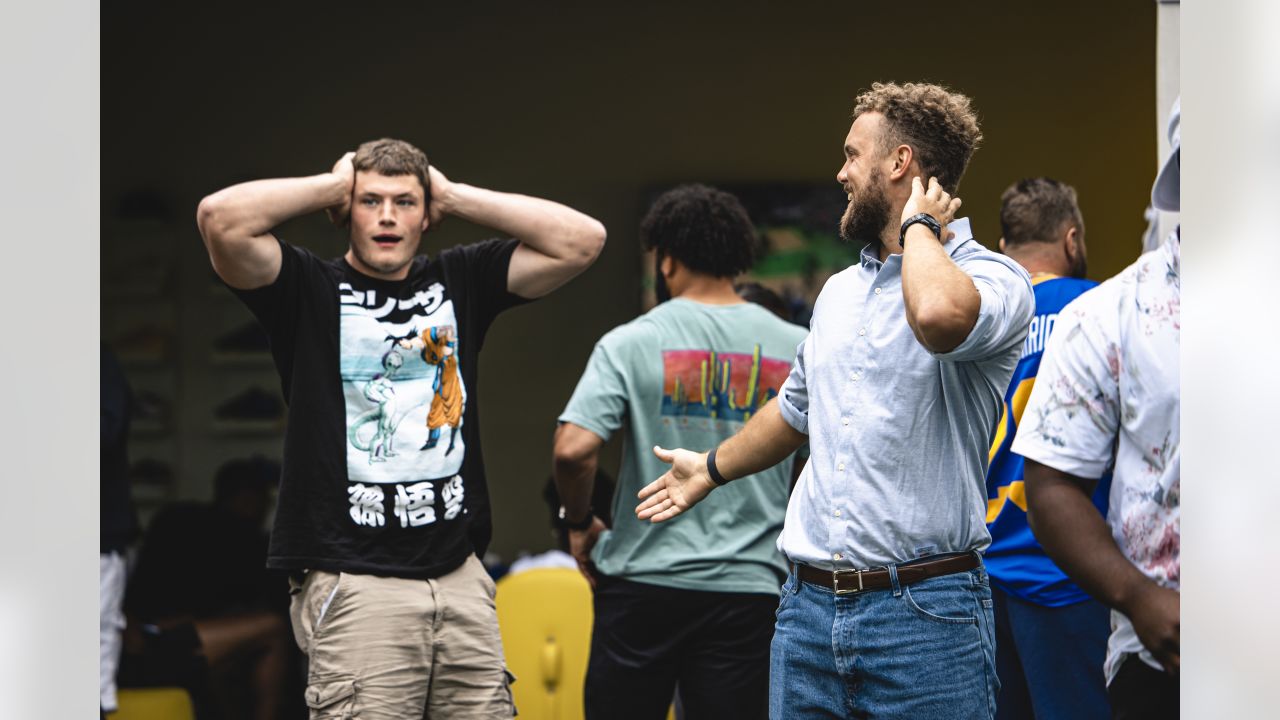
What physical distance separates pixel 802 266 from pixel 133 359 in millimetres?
3172

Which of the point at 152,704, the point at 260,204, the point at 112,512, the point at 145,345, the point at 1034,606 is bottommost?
the point at 152,704

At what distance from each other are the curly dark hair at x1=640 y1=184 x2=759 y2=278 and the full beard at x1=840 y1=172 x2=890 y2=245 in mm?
1275

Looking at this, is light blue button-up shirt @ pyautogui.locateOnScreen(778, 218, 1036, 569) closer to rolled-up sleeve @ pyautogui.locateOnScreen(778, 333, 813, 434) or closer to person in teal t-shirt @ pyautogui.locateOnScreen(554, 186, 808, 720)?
rolled-up sleeve @ pyautogui.locateOnScreen(778, 333, 813, 434)

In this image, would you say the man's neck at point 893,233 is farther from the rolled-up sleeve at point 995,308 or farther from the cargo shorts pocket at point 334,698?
the cargo shorts pocket at point 334,698

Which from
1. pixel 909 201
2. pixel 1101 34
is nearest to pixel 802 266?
pixel 1101 34

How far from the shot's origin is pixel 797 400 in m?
2.23

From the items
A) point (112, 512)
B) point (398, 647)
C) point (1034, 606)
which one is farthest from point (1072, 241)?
point (112, 512)

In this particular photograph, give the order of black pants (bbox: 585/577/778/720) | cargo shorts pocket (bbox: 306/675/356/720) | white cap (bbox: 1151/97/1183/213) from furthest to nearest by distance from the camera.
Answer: black pants (bbox: 585/577/778/720), cargo shorts pocket (bbox: 306/675/356/720), white cap (bbox: 1151/97/1183/213)

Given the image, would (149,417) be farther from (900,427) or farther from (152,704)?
(900,427)

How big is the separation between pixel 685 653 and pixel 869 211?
152cm

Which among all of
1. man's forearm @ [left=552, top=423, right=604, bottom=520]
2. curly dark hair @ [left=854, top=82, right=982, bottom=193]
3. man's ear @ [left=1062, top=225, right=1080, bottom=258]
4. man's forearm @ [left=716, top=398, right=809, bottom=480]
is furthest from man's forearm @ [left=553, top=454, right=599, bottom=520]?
curly dark hair @ [left=854, top=82, right=982, bottom=193]

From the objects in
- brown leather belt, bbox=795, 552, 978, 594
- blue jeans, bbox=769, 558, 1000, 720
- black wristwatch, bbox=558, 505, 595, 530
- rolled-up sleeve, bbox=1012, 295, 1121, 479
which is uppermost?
rolled-up sleeve, bbox=1012, 295, 1121, 479

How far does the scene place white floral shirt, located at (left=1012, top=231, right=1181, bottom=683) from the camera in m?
2.20
